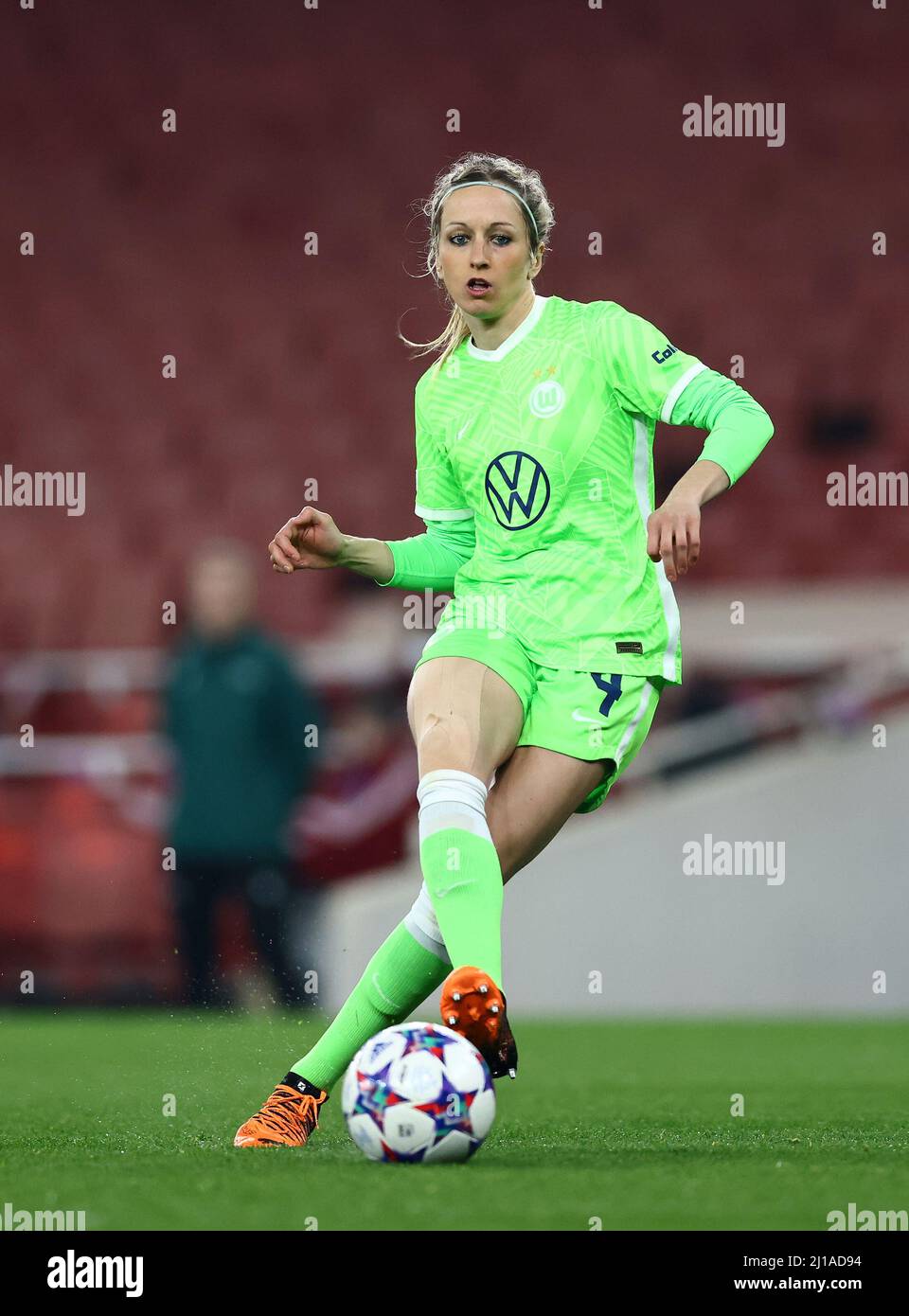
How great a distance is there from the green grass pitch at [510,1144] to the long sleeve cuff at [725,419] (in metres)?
1.22

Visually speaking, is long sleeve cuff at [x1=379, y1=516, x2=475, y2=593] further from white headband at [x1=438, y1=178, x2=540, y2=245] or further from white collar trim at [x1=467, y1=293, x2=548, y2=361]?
white headband at [x1=438, y1=178, x2=540, y2=245]

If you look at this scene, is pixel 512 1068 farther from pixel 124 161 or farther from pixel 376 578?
pixel 124 161

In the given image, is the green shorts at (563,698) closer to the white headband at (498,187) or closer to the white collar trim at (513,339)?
the white collar trim at (513,339)

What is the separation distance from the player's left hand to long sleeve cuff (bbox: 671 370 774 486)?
0.26m

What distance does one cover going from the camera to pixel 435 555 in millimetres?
4062

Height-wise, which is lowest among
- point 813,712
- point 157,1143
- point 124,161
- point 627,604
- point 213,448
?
point 157,1143

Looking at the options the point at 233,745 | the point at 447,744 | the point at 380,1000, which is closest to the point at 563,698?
the point at 447,744

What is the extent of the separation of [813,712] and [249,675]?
2.89 metres

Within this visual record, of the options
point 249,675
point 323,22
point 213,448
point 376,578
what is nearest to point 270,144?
point 323,22

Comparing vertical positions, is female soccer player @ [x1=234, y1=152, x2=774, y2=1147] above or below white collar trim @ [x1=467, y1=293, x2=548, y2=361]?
below

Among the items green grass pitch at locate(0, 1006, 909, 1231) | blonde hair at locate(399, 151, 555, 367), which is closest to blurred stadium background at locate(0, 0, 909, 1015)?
green grass pitch at locate(0, 1006, 909, 1231)

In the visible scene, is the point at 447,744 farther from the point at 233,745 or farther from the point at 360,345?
the point at 360,345

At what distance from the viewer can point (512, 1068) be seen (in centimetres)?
329

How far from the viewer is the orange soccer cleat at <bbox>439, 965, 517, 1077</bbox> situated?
326 cm
